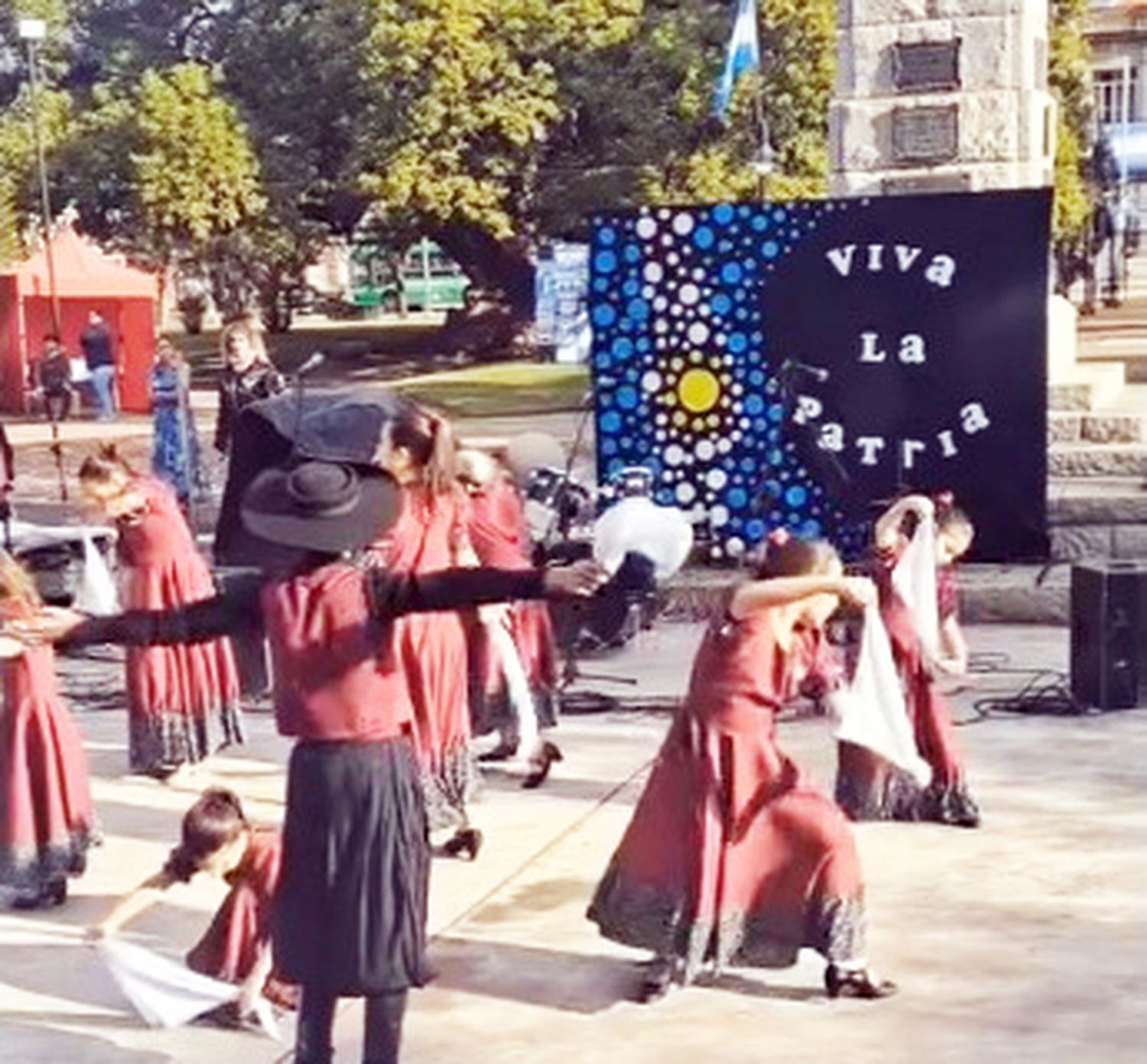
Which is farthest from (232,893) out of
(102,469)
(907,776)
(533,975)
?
(907,776)

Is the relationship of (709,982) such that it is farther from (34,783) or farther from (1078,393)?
(1078,393)

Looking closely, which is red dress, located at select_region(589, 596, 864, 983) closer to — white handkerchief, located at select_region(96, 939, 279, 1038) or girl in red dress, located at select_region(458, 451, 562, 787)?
white handkerchief, located at select_region(96, 939, 279, 1038)

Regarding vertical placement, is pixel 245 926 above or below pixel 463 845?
above

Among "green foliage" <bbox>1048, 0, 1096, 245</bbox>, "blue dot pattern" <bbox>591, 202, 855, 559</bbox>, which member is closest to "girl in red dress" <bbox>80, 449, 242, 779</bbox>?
"blue dot pattern" <bbox>591, 202, 855, 559</bbox>

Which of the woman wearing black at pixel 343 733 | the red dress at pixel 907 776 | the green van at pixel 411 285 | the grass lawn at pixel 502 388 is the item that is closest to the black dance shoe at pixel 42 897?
the woman wearing black at pixel 343 733

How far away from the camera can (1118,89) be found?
201 ft

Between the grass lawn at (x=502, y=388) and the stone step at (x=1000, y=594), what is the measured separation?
12507 millimetres

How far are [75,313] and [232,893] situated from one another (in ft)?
90.0

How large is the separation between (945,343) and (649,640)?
2603mm

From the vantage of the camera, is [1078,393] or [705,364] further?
[1078,393]

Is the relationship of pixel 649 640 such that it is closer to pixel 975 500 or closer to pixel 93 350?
pixel 975 500

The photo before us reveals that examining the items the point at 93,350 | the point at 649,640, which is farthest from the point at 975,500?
the point at 93,350

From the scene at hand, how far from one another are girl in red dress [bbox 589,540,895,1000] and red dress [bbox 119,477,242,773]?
327cm

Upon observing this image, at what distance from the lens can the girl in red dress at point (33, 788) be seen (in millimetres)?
7281
